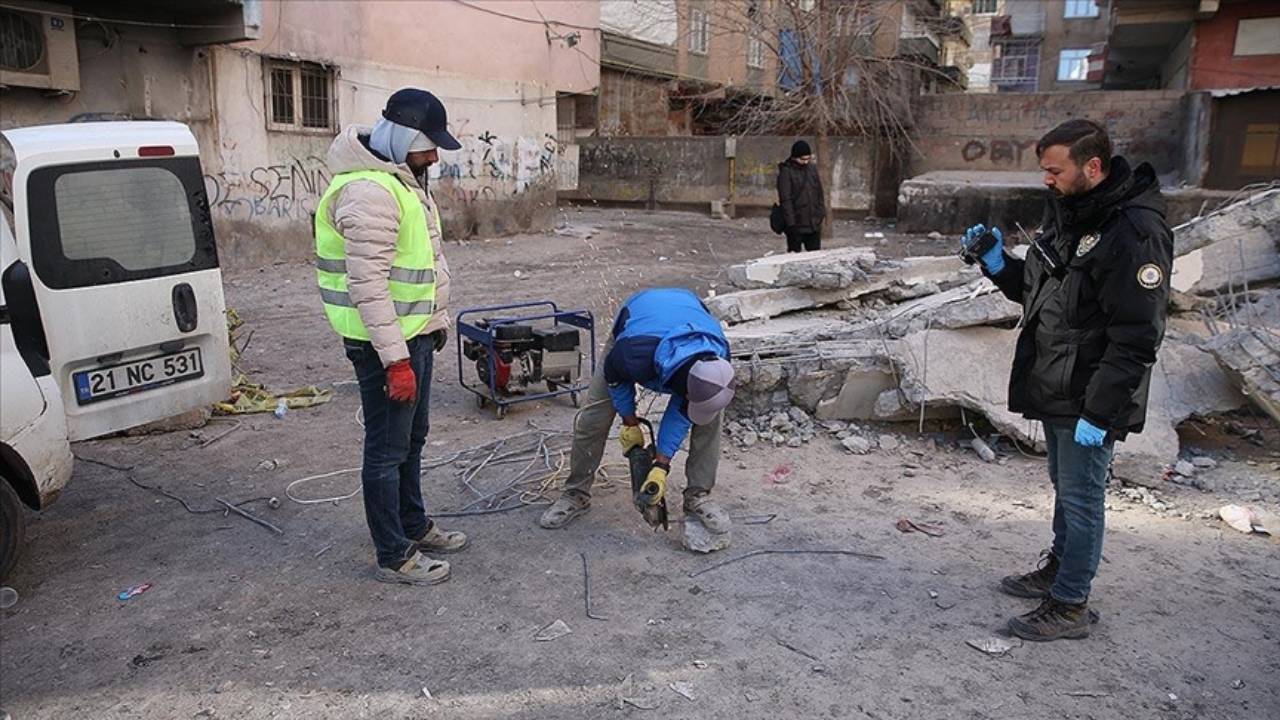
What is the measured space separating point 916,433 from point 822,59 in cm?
1159

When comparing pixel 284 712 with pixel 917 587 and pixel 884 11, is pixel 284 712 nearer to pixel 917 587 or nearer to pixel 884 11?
pixel 917 587

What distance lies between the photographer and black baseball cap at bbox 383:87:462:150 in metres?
3.59

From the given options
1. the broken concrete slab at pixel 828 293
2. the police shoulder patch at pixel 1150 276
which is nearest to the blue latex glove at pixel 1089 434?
the police shoulder patch at pixel 1150 276

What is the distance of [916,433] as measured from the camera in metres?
5.98

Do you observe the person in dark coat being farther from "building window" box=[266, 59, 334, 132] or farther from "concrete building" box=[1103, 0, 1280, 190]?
"concrete building" box=[1103, 0, 1280, 190]

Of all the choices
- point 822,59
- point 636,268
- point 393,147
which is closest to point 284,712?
point 393,147

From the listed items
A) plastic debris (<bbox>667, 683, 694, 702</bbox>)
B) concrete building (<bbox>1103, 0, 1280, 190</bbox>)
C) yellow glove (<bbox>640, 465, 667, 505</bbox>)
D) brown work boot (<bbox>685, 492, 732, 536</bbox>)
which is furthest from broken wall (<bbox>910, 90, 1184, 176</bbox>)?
plastic debris (<bbox>667, 683, 694, 702</bbox>)

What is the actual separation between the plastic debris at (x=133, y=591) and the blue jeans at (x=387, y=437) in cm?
103

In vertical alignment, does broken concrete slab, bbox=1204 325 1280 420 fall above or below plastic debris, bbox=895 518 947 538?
above

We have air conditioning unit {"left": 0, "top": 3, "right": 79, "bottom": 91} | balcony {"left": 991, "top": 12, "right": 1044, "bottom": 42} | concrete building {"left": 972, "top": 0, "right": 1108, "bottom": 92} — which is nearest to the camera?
air conditioning unit {"left": 0, "top": 3, "right": 79, "bottom": 91}

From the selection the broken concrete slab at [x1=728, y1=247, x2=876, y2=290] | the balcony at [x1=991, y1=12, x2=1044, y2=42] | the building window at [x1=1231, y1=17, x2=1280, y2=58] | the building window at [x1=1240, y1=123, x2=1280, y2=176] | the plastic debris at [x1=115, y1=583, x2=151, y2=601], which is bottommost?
the plastic debris at [x1=115, y1=583, x2=151, y2=601]

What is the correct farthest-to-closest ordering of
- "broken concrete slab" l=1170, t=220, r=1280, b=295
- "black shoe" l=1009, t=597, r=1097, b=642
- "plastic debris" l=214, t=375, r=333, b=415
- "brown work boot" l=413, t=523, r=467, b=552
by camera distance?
"broken concrete slab" l=1170, t=220, r=1280, b=295, "plastic debris" l=214, t=375, r=333, b=415, "brown work boot" l=413, t=523, r=467, b=552, "black shoe" l=1009, t=597, r=1097, b=642

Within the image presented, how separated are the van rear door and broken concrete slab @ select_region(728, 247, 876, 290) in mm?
4408

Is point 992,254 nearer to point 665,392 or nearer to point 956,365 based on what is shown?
point 665,392
